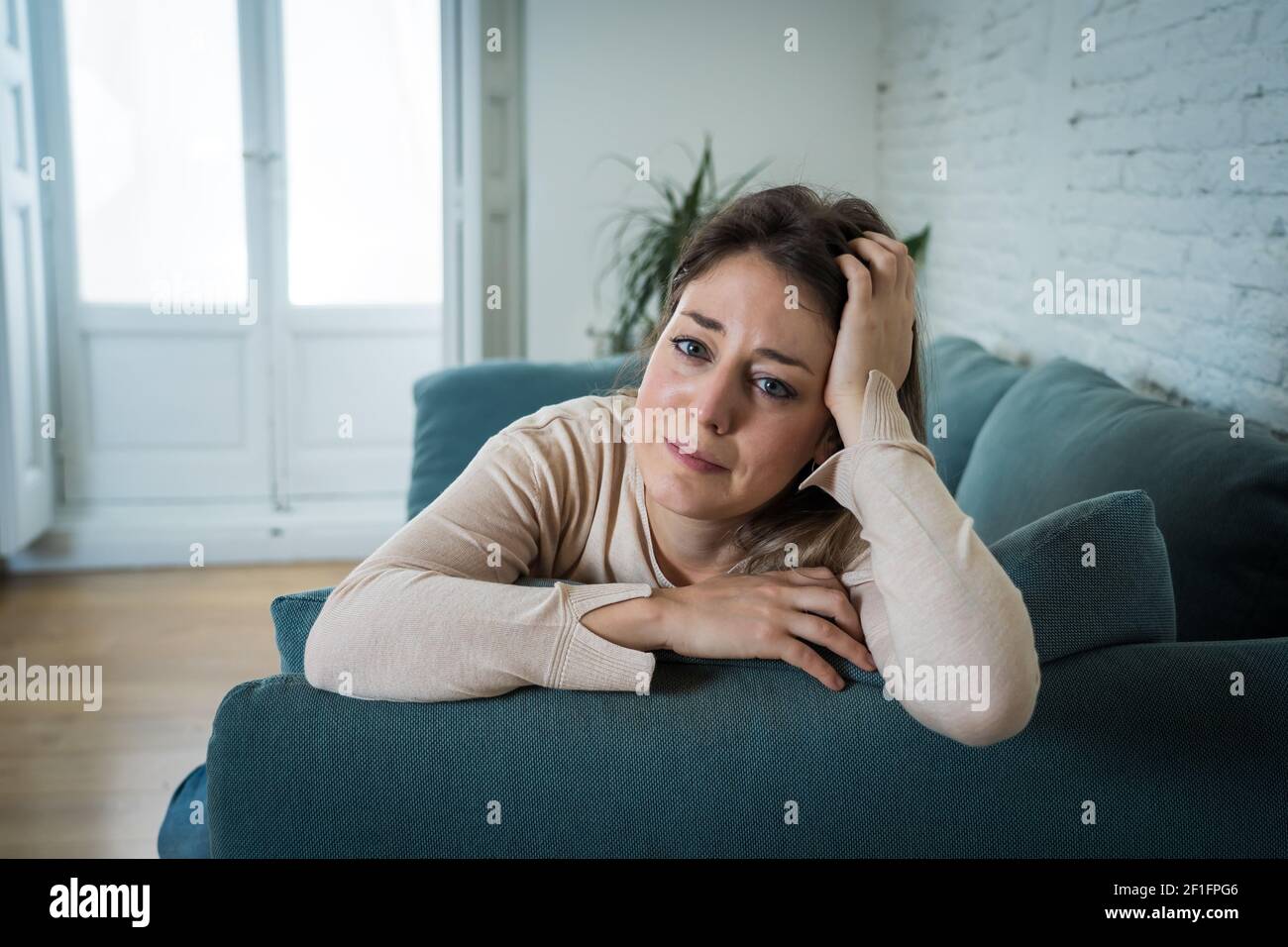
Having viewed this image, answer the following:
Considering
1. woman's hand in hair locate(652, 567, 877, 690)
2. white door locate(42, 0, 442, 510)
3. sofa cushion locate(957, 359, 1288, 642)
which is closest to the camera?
woman's hand in hair locate(652, 567, 877, 690)

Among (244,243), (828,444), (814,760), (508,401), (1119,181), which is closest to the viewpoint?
(814,760)

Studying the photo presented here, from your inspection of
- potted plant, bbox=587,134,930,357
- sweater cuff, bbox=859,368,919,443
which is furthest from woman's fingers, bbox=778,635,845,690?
potted plant, bbox=587,134,930,357

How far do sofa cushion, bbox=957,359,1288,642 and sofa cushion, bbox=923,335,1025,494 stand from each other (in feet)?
0.63

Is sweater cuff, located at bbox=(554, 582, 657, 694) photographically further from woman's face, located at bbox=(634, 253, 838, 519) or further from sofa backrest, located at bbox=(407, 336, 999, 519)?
sofa backrest, located at bbox=(407, 336, 999, 519)

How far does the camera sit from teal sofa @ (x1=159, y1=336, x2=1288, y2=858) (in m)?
1.07

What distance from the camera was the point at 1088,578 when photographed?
1.15 m

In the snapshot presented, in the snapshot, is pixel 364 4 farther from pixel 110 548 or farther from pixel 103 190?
pixel 110 548

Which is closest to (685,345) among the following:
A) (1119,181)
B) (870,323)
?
(870,323)

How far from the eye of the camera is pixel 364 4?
14.2ft

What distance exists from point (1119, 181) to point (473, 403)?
148 centimetres

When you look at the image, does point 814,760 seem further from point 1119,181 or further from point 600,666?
point 1119,181

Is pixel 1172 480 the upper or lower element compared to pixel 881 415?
lower

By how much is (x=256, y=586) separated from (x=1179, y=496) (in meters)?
3.21
